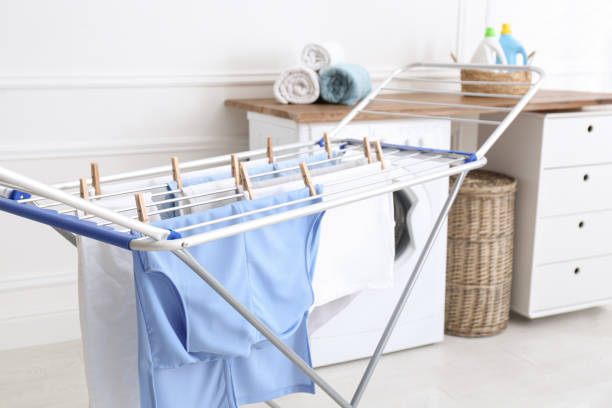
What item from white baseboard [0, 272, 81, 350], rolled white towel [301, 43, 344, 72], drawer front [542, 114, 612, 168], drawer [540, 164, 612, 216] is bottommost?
white baseboard [0, 272, 81, 350]

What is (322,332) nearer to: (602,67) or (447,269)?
(447,269)

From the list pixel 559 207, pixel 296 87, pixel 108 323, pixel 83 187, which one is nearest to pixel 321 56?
pixel 296 87

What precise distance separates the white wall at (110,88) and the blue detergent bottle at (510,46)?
2.07ft

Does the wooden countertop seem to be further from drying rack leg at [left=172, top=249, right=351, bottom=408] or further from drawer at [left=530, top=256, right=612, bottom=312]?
drying rack leg at [left=172, top=249, right=351, bottom=408]

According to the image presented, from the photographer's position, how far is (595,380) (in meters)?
2.33

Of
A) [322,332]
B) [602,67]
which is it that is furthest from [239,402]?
[602,67]

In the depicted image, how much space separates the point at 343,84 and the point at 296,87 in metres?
0.18

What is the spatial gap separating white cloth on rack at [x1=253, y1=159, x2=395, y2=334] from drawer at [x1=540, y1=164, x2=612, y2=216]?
46.9 inches

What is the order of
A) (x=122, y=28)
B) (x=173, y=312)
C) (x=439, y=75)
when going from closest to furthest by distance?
(x=173, y=312) < (x=122, y=28) < (x=439, y=75)

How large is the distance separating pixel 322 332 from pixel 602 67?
2217mm

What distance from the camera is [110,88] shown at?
2.52 meters

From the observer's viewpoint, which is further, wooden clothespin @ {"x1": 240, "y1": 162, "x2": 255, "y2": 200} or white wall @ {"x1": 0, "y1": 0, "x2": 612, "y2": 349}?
white wall @ {"x1": 0, "y1": 0, "x2": 612, "y2": 349}

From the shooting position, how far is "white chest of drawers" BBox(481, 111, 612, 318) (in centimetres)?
257

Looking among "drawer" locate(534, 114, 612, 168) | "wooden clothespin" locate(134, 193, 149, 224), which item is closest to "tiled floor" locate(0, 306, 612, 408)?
"drawer" locate(534, 114, 612, 168)
